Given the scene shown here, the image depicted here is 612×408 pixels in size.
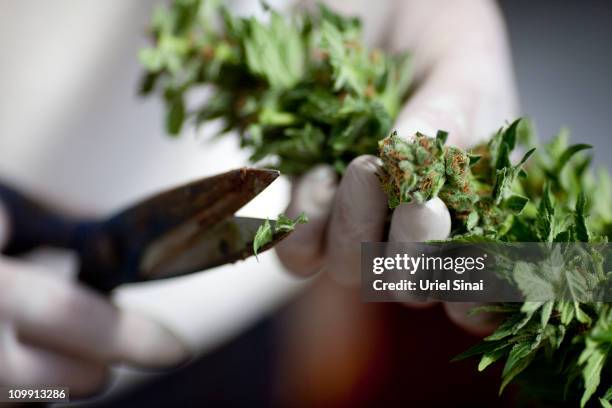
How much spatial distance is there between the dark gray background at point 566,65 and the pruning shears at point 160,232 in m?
0.76

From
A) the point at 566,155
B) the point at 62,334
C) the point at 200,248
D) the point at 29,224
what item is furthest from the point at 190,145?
the point at 566,155

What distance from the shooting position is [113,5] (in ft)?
2.82

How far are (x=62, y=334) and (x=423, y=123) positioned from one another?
0.40m

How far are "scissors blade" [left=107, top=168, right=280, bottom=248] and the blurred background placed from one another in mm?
433

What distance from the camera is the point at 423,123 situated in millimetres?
327

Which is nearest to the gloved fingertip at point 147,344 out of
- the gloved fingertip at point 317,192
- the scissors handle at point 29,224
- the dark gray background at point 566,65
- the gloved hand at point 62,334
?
the gloved hand at point 62,334

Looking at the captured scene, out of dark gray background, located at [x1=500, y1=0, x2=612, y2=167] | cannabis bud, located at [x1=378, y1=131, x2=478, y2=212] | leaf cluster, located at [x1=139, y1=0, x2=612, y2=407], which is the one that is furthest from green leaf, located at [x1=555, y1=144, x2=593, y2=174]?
dark gray background, located at [x1=500, y1=0, x2=612, y2=167]

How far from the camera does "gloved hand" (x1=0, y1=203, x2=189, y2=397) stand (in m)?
0.48

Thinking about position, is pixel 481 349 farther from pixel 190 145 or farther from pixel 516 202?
pixel 190 145

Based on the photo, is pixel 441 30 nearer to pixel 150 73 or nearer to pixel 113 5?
pixel 150 73

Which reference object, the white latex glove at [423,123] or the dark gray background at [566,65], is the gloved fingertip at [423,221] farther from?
the dark gray background at [566,65]

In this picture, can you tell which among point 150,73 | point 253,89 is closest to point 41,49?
point 150,73

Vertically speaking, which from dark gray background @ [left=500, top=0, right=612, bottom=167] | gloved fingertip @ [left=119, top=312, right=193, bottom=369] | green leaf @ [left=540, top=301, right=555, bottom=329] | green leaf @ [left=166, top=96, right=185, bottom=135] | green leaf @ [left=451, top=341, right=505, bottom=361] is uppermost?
dark gray background @ [left=500, top=0, right=612, bottom=167]

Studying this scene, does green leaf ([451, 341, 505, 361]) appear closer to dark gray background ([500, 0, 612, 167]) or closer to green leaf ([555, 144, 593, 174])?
green leaf ([555, 144, 593, 174])
